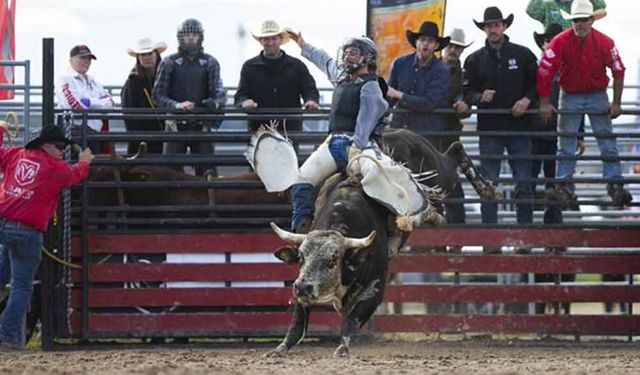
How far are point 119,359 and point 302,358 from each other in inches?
50.2

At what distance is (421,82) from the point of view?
11.1 meters

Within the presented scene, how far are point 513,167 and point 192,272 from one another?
2765mm

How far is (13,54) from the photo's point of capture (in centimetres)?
1178

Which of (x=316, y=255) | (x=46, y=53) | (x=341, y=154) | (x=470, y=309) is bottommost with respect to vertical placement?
(x=470, y=309)

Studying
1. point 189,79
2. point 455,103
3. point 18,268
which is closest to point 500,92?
point 455,103

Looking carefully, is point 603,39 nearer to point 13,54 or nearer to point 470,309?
point 470,309

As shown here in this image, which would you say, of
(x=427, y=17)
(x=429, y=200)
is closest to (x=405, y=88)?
(x=427, y=17)

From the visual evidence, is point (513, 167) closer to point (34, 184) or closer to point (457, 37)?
point (457, 37)

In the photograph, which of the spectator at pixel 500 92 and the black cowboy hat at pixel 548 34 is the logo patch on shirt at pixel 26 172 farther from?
the black cowboy hat at pixel 548 34

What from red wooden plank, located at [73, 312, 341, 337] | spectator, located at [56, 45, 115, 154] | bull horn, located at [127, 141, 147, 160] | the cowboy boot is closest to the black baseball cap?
spectator, located at [56, 45, 115, 154]

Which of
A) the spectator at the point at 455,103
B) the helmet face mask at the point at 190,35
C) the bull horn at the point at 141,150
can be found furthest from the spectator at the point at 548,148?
the bull horn at the point at 141,150

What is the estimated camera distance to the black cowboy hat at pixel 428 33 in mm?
11141

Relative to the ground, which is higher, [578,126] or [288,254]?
[578,126]

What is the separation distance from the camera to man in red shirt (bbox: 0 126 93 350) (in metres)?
10.2
